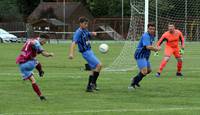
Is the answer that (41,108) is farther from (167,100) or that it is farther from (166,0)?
(166,0)

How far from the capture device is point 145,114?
12.0 meters

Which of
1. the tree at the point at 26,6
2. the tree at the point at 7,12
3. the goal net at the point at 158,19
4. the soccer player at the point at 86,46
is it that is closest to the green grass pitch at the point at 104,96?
the soccer player at the point at 86,46

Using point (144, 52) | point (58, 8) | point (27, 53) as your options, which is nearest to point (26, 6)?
point (58, 8)

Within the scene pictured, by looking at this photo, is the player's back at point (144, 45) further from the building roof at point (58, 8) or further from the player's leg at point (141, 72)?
the building roof at point (58, 8)

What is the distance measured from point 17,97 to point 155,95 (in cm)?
339

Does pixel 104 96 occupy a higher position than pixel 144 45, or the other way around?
pixel 144 45

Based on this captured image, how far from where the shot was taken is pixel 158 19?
3042 cm

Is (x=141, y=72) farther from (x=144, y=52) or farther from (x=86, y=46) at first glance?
(x=86, y=46)

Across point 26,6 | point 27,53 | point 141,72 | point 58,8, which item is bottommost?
point 141,72

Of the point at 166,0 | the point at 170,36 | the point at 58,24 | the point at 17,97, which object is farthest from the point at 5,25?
the point at 17,97

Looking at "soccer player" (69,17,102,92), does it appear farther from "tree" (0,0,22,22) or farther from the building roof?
"tree" (0,0,22,22)

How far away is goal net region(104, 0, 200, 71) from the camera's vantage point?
1013 inches

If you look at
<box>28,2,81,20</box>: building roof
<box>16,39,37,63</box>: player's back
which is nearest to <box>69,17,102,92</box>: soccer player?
<box>16,39,37,63</box>: player's back

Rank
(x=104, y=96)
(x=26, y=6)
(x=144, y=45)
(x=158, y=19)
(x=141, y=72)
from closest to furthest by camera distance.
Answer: (x=104, y=96), (x=144, y=45), (x=141, y=72), (x=158, y=19), (x=26, y=6)
